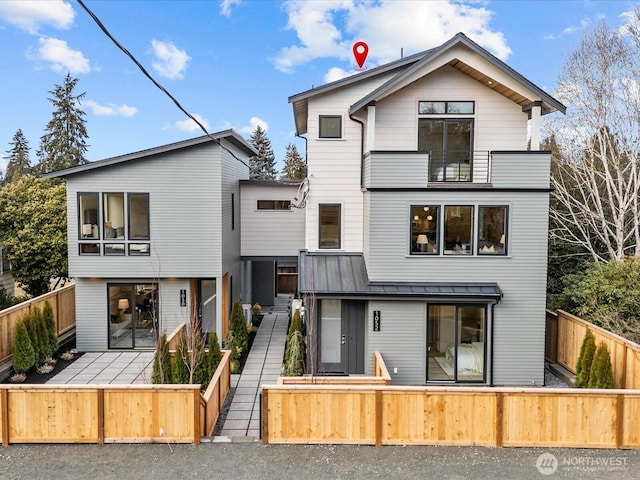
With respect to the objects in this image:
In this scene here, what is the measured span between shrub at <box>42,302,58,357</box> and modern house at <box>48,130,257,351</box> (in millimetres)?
835

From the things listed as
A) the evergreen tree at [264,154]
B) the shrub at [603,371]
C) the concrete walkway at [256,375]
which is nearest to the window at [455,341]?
the shrub at [603,371]

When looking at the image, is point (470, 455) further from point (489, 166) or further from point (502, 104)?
point (502, 104)

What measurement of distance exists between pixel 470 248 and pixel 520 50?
12.9 meters

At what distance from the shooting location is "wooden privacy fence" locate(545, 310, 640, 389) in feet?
30.1

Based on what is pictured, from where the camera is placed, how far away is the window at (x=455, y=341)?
11.1 m

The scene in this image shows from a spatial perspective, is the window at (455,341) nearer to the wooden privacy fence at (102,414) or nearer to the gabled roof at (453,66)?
the gabled roof at (453,66)

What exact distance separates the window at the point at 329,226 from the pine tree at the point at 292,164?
29.6 metres

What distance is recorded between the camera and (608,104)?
15.1m

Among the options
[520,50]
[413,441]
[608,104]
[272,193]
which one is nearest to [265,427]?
[413,441]

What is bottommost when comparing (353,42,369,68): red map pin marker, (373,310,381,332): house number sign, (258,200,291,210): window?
(373,310,381,332): house number sign

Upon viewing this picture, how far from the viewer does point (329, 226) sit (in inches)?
499

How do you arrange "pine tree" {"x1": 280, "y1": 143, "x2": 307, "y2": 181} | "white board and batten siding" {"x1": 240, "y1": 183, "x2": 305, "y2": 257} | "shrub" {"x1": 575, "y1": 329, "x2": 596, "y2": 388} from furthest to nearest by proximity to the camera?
"pine tree" {"x1": 280, "y1": 143, "x2": 307, "y2": 181}
"white board and batten siding" {"x1": 240, "y1": 183, "x2": 305, "y2": 257}
"shrub" {"x1": 575, "y1": 329, "x2": 596, "y2": 388}

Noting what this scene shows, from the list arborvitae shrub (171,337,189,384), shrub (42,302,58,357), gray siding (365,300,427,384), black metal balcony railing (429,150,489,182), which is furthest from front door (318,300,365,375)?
shrub (42,302,58,357)

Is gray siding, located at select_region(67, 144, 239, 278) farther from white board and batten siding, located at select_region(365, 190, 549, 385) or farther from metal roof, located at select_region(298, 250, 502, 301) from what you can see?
white board and batten siding, located at select_region(365, 190, 549, 385)
